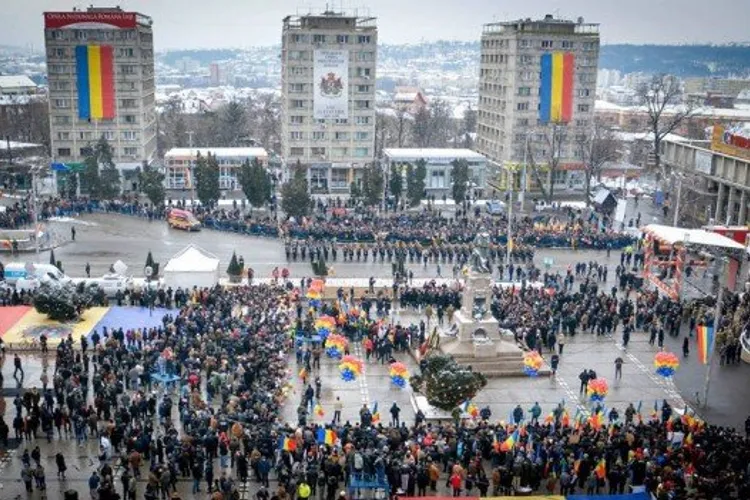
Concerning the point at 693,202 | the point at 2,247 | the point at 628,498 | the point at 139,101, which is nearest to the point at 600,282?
the point at 693,202

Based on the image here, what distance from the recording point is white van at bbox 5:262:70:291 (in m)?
36.5

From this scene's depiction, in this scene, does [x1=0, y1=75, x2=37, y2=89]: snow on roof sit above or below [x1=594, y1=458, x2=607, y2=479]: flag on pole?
above

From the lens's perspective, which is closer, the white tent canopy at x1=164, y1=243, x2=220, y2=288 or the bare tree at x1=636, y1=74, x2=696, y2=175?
the white tent canopy at x1=164, y1=243, x2=220, y2=288

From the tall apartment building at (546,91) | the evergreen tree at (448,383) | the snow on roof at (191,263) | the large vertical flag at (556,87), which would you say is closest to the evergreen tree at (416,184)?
the tall apartment building at (546,91)

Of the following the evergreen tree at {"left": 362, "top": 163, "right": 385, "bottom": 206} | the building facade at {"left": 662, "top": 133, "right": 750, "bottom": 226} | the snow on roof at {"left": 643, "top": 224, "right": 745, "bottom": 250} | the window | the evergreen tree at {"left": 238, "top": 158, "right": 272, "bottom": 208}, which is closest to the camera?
the snow on roof at {"left": 643, "top": 224, "right": 745, "bottom": 250}

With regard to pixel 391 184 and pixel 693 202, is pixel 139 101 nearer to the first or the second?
pixel 391 184

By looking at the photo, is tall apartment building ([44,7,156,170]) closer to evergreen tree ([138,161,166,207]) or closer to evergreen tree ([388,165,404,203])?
evergreen tree ([138,161,166,207])

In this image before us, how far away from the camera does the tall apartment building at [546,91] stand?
6838 centimetres

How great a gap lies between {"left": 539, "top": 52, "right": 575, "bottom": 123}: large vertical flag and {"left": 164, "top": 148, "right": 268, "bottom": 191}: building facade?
2388 centimetres

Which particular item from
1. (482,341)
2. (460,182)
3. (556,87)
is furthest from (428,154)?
(482,341)

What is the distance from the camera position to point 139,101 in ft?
220

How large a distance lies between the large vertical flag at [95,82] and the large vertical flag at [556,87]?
115 ft

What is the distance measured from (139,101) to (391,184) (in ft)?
76.0

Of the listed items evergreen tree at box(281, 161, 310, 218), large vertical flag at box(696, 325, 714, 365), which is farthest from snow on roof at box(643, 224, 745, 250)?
evergreen tree at box(281, 161, 310, 218)
